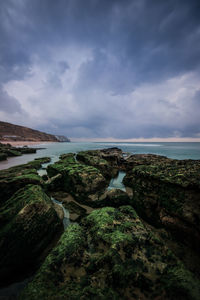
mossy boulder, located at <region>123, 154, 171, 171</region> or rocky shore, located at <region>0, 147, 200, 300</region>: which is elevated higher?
mossy boulder, located at <region>123, 154, 171, 171</region>

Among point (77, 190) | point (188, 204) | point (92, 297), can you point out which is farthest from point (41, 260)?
point (188, 204)

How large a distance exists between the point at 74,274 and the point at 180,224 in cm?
283

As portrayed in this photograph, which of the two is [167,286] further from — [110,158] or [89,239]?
[110,158]

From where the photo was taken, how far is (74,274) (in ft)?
6.92

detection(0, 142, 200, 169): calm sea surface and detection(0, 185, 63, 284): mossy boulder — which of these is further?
detection(0, 142, 200, 169): calm sea surface

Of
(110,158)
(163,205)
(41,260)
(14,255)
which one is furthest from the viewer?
(110,158)

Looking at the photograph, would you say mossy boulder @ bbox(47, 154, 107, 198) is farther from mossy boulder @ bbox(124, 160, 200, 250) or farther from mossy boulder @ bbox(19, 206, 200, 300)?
mossy boulder @ bbox(19, 206, 200, 300)

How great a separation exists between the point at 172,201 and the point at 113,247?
2.23 meters

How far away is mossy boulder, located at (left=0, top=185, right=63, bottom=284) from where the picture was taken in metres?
2.40

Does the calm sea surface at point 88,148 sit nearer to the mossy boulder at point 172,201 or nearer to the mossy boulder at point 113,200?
the mossy boulder at point 113,200

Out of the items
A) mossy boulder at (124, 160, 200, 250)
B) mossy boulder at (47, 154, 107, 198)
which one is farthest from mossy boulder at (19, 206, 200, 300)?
mossy boulder at (47, 154, 107, 198)

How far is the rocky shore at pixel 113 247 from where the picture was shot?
1871mm

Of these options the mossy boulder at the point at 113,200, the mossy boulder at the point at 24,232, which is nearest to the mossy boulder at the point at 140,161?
the mossy boulder at the point at 113,200

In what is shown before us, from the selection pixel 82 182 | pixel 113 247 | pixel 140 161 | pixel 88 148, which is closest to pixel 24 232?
pixel 113 247
